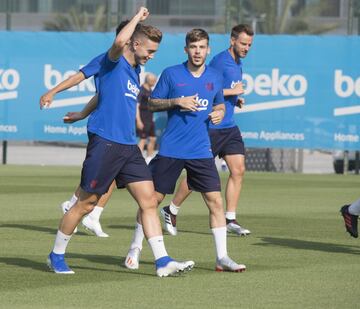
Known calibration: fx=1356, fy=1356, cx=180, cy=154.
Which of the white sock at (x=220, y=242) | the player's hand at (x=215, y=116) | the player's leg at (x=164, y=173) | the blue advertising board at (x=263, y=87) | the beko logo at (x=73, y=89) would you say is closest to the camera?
the white sock at (x=220, y=242)

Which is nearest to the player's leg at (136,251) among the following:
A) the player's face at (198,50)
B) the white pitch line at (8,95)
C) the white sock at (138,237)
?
the white sock at (138,237)

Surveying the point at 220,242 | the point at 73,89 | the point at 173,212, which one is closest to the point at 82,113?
the point at 220,242

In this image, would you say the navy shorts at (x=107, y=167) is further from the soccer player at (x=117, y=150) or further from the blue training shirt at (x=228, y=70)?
the blue training shirt at (x=228, y=70)

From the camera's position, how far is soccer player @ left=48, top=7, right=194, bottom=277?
11.4 metres

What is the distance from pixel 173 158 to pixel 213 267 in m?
1.14

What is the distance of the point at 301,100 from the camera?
2889cm

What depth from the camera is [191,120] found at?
12477mm

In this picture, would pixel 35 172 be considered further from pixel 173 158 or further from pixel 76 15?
pixel 173 158

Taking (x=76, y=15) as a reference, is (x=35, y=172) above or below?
below

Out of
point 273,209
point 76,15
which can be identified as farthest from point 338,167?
point 273,209

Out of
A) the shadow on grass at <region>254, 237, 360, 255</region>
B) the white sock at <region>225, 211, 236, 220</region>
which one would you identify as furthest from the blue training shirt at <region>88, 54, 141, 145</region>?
the white sock at <region>225, 211, 236, 220</region>

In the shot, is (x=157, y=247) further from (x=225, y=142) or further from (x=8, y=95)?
(x=8, y=95)

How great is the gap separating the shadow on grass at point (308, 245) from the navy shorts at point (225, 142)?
5.03 feet

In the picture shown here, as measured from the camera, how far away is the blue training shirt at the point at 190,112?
12391 millimetres
